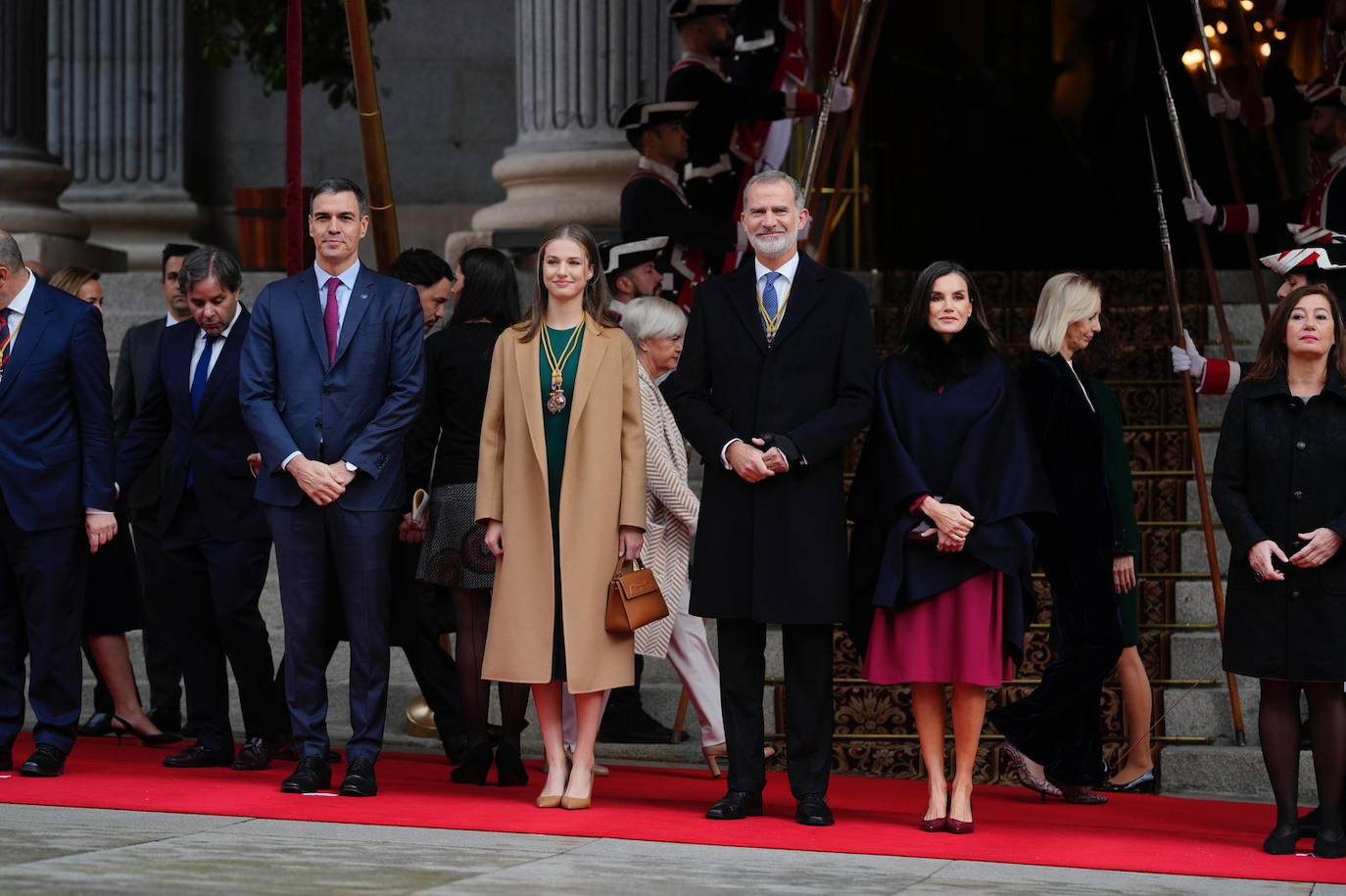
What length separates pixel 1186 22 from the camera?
15.9 m

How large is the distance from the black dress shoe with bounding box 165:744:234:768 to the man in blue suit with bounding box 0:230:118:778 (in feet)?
1.39

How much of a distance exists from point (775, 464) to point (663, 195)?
113 inches

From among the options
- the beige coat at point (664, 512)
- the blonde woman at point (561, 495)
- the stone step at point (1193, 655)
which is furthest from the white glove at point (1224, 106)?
the blonde woman at point (561, 495)

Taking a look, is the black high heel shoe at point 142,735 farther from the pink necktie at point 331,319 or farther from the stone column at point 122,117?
the stone column at point 122,117

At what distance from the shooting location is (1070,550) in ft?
23.2

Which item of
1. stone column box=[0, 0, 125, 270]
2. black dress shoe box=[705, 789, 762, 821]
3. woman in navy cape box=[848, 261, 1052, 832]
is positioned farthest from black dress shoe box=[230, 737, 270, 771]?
stone column box=[0, 0, 125, 270]

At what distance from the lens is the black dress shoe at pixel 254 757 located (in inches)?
283

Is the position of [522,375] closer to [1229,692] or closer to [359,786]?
[359,786]

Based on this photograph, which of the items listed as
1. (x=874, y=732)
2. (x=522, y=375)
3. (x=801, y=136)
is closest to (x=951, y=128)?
(x=801, y=136)

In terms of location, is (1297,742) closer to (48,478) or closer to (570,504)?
(570,504)

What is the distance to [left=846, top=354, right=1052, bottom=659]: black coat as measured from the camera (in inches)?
244

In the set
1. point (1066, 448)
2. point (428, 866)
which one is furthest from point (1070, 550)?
point (428, 866)

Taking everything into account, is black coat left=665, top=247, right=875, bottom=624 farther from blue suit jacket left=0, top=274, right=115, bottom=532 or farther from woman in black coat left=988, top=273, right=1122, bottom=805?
blue suit jacket left=0, top=274, right=115, bottom=532

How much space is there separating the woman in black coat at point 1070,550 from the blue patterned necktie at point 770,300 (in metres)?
1.09
